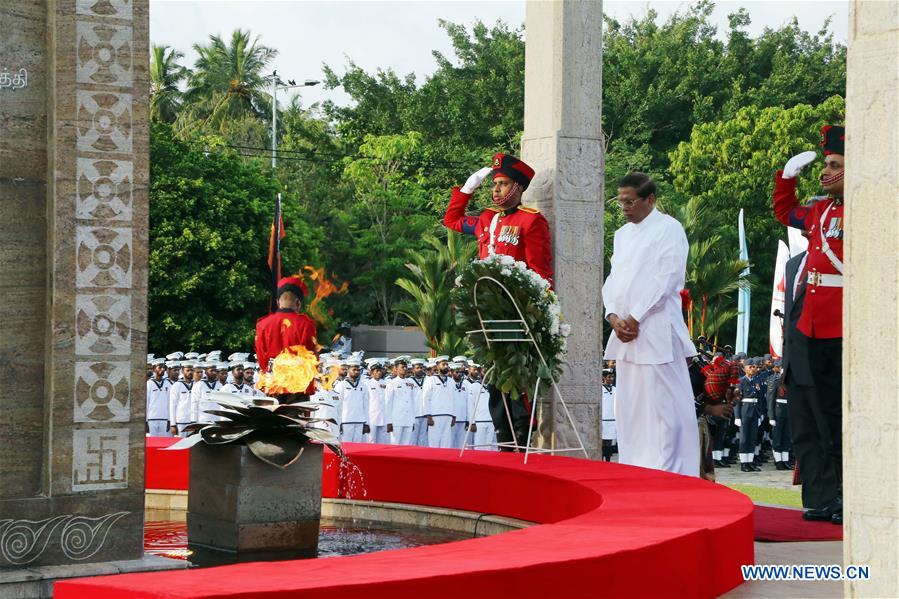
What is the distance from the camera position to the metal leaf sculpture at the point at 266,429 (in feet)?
24.4

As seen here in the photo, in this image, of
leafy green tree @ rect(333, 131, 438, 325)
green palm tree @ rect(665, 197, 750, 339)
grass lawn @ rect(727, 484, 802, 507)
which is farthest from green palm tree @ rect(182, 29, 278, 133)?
grass lawn @ rect(727, 484, 802, 507)

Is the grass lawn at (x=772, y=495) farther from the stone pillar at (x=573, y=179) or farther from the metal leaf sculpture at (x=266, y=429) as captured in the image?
Answer: the metal leaf sculpture at (x=266, y=429)

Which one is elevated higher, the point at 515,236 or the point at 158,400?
the point at 515,236

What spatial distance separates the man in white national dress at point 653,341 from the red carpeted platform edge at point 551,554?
108cm

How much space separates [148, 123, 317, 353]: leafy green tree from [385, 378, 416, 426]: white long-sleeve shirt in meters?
13.2

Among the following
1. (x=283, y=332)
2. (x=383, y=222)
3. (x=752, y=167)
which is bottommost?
(x=283, y=332)

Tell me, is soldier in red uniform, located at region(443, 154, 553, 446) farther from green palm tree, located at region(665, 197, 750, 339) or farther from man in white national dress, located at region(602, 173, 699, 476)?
green palm tree, located at region(665, 197, 750, 339)

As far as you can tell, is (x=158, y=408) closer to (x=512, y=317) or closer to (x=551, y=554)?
(x=512, y=317)

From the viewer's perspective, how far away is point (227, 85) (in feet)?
201

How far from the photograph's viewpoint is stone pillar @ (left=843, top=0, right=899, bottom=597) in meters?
3.47

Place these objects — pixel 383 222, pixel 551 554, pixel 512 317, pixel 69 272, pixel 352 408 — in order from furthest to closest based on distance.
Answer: pixel 383 222 → pixel 352 408 → pixel 512 317 → pixel 69 272 → pixel 551 554

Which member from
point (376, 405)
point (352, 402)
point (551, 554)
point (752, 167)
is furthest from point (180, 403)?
point (752, 167)

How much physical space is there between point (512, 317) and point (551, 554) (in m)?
3.94

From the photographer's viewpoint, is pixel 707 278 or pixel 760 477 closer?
pixel 760 477
